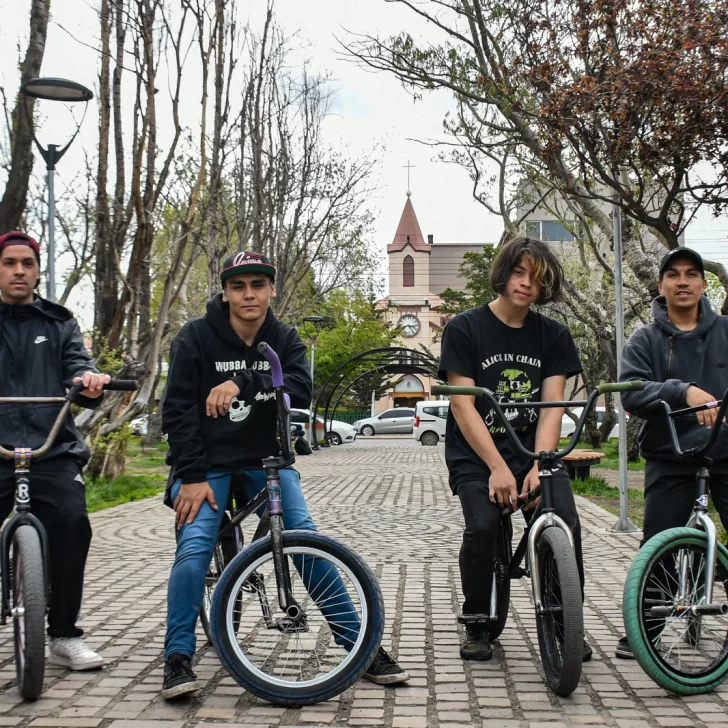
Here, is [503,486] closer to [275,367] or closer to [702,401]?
[702,401]

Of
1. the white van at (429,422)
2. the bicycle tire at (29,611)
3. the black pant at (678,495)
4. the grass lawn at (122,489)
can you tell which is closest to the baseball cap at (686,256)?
the black pant at (678,495)

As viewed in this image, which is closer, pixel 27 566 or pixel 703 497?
pixel 27 566

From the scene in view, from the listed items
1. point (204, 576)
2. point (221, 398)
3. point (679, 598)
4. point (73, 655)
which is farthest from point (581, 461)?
point (221, 398)

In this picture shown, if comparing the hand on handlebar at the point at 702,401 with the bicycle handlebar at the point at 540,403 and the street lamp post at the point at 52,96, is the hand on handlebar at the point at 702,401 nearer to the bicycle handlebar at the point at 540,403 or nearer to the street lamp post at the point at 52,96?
the bicycle handlebar at the point at 540,403

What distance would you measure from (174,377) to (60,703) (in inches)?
53.6

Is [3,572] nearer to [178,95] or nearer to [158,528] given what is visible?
[158,528]

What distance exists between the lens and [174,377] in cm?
434

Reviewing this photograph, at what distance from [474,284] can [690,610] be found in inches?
2010

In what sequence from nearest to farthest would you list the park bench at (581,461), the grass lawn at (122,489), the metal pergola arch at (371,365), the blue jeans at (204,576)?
the blue jeans at (204,576) → the grass lawn at (122,489) → the park bench at (581,461) → the metal pergola arch at (371,365)

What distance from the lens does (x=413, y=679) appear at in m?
4.41

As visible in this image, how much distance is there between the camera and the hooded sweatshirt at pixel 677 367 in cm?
466

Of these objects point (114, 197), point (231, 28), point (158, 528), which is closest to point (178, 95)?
point (114, 197)

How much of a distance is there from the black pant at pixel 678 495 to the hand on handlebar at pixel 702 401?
0.31 m

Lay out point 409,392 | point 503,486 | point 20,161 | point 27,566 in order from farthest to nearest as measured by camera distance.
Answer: point 409,392 < point 20,161 < point 503,486 < point 27,566
